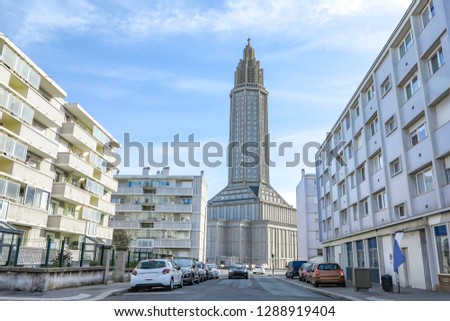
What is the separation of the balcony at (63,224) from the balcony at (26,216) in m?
1.52

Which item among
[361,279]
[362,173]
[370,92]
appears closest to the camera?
[361,279]

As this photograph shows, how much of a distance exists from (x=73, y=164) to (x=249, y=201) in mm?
109599

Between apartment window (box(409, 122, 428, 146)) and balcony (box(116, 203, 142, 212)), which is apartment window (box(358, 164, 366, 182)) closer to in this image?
apartment window (box(409, 122, 428, 146))

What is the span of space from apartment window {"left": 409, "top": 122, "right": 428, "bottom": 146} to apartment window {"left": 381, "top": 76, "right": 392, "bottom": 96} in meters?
4.44

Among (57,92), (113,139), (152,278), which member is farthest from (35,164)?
(152,278)

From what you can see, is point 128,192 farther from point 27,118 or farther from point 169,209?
point 27,118

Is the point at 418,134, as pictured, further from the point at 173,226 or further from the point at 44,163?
the point at 173,226

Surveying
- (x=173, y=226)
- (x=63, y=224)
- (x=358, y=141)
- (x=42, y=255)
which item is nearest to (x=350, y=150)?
(x=358, y=141)

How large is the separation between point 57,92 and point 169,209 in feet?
114

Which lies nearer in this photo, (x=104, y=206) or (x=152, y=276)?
(x=152, y=276)

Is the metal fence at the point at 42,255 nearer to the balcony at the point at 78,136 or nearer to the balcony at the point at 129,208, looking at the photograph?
the balcony at the point at 78,136

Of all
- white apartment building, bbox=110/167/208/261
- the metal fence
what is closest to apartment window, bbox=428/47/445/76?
the metal fence

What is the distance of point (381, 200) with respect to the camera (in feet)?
91.1

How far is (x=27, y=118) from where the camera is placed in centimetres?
2798
